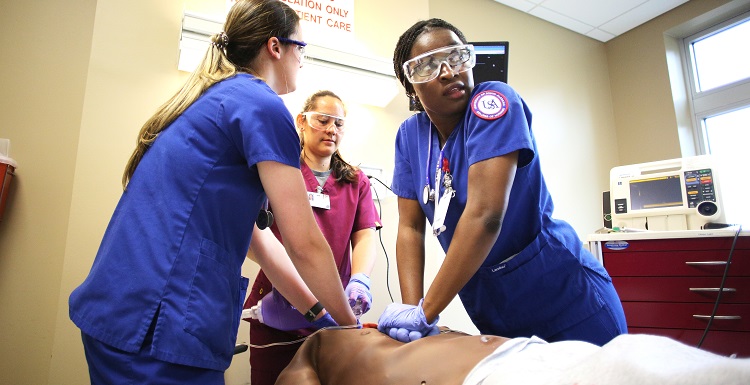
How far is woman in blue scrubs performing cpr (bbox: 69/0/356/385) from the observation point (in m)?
0.74

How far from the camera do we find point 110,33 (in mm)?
2105

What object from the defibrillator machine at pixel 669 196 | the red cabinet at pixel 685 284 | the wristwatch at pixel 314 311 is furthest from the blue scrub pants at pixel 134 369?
the defibrillator machine at pixel 669 196

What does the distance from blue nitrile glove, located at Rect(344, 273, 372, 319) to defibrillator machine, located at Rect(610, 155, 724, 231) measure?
1821mm

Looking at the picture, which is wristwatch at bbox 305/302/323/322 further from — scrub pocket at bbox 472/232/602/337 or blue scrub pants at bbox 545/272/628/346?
blue scrub pants at bbox 545/272/628/346

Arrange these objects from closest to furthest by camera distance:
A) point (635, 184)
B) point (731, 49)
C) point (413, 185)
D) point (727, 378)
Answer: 1. point (727, 378)
2. point (413, 185)
3. point (635, 184)
4. point (731, 49)

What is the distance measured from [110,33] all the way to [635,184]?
3.02 meters

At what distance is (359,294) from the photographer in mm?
1529

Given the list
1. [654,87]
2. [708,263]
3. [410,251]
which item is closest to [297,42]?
[410,251]

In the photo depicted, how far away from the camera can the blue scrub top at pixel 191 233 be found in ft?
2.46

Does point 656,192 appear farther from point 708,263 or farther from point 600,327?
point 600,327

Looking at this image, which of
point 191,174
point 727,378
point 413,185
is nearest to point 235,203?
point 191,174

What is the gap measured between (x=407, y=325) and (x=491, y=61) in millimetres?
2005

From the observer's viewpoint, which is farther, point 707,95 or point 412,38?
point 707,95

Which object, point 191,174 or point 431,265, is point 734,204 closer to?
point 431,265
